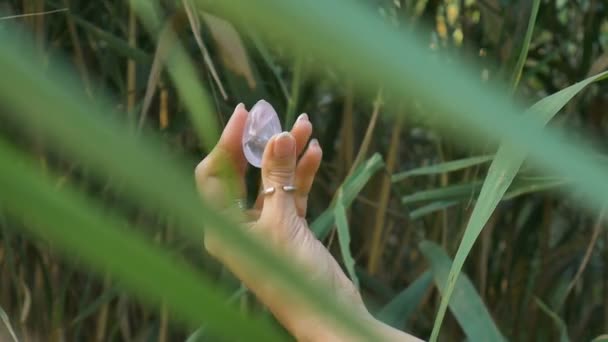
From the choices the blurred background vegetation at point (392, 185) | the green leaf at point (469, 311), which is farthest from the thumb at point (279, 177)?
the green leaf at point (469, 311)

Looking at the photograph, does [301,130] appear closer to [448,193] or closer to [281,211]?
[281,211]

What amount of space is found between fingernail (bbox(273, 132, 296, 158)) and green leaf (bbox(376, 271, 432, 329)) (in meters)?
0.30

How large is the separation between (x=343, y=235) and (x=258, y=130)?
108 millimetres

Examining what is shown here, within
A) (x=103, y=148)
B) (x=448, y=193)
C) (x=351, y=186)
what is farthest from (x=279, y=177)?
(x=103, y=148)

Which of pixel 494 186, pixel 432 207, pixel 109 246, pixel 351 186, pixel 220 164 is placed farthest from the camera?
pixel 432 207

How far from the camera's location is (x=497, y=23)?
1.01 m

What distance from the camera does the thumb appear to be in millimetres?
539

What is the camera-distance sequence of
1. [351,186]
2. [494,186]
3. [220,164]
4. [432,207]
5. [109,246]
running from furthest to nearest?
[432,207] → [351,186] → [220,164] → [494,186] → [109,246]

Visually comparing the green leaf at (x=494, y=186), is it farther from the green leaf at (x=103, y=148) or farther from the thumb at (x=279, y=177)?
the green leaf at (x=103, y=148)

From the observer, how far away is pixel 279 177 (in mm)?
560

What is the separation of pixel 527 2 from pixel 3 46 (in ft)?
2.69

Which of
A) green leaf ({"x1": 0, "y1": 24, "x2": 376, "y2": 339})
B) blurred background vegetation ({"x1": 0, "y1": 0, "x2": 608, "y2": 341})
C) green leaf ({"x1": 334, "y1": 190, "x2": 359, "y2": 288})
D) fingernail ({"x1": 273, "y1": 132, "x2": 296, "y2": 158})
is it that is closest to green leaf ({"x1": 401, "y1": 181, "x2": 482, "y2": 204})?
blurred background vegetation ({"x1": 0, "y1": 0, "x2": 608, "y2": 341})

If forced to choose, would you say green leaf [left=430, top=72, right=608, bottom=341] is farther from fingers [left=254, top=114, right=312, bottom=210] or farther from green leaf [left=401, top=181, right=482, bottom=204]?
green leaf [left=401, top=181, right=482, bottom=204]

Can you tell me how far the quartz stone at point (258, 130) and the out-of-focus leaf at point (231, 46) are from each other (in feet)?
0.20
